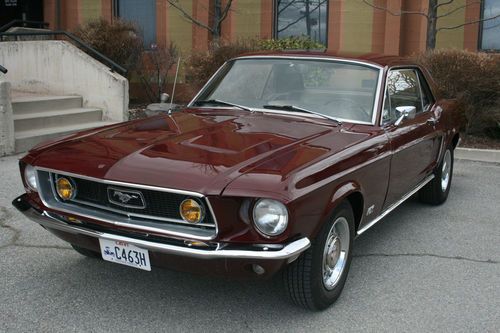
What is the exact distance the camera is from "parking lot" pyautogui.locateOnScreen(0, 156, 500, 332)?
3.43 m

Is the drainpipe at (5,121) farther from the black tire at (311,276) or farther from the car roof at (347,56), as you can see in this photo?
the black tire at (311,276)

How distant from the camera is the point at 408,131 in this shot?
471 centimetres

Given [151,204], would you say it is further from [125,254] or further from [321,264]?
[321,264]

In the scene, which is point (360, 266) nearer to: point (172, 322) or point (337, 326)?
point (337, 326)

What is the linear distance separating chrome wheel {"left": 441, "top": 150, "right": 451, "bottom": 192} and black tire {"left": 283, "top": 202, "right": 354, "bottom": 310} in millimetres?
2966

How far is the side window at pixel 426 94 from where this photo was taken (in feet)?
18.8

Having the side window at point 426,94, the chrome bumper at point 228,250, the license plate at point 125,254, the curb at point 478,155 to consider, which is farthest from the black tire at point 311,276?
the curb at point 478,155

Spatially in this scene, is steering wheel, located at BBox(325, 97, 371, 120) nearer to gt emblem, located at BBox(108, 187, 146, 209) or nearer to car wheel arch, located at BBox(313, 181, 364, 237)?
car wheel arch, located at BBox(313, 181, 364, 237)

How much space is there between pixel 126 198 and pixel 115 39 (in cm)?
936

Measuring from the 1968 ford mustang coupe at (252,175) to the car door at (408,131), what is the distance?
0.02 m

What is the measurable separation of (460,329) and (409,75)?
277cm

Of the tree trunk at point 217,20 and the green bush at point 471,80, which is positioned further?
the tree trunk at point 217,20

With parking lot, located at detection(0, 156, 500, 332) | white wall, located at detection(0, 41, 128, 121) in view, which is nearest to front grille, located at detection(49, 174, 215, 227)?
parking lot, located at detection(0, 156, 500, 332)

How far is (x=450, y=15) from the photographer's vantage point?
1239 cm
